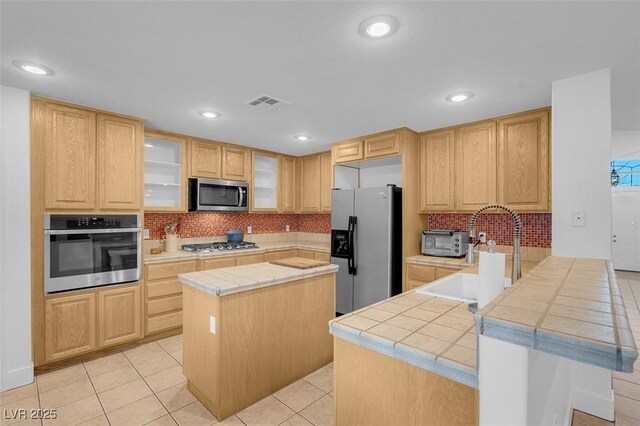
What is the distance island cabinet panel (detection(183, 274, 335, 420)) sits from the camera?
2.02 m

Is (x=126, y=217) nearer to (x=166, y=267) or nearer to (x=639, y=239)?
(x=166, y=267)

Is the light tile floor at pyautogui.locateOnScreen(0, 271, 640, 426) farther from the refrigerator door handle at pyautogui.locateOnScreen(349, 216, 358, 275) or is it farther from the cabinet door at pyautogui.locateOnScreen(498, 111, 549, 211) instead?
the cabinet door at pyautogui.locateOnScreen(498, 111, 549, 211)

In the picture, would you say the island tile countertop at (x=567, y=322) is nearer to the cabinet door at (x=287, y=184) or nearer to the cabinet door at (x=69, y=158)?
the cabinet door at (x=69, y=158)

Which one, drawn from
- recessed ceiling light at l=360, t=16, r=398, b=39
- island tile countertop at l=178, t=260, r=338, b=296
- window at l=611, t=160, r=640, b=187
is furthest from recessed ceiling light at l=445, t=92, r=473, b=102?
window at l=611, t=160, r=640, b=187

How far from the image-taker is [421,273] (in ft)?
11.0

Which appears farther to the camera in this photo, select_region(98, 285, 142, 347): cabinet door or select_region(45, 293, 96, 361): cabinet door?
select_region(98, 285, 142, 347): cabinet door

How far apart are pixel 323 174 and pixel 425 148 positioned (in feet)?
5.54

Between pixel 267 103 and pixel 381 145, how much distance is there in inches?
61.9

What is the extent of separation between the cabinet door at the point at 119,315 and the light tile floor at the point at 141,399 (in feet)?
0.77

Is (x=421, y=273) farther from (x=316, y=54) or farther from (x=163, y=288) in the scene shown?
(x=163, y=288)

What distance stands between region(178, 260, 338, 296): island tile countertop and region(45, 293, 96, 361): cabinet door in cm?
126

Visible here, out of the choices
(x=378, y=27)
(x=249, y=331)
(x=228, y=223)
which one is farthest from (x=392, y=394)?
(x=228, y=223)

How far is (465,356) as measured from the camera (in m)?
0.99

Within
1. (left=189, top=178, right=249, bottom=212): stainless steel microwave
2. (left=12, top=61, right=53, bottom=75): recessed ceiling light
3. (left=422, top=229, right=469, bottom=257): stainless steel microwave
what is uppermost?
(left=12, top=61, right=53, bottom=75): recessed ceiling light
